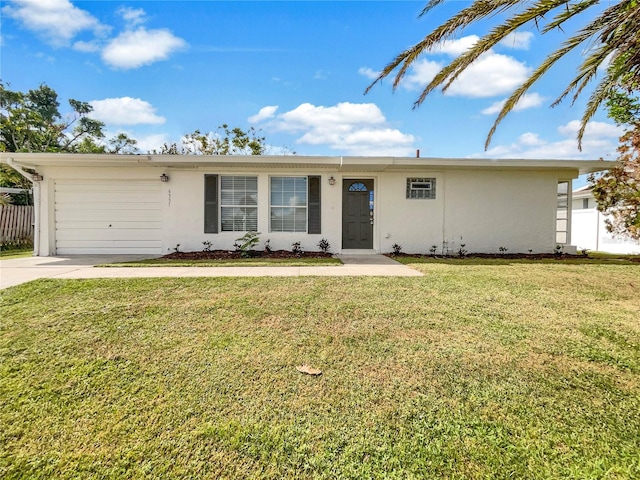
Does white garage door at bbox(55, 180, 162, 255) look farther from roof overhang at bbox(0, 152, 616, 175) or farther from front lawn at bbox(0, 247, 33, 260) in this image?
front lawn at bbox(0, 247, 33, 260)

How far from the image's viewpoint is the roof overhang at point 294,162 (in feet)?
27.8

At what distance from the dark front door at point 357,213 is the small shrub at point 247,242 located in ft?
8.89

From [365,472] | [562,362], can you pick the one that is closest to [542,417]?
[562,362]

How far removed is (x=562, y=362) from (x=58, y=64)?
575 inches

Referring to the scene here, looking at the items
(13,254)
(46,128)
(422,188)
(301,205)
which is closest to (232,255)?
(301,205)

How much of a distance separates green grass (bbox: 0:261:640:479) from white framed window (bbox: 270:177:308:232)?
17.7 feet

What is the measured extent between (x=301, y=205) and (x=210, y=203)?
268 cm

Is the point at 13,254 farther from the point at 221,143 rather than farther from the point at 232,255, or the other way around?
the point at 221,143

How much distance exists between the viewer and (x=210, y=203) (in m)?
9.41

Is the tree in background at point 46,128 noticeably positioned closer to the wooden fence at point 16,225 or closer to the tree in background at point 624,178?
the wooden fence at point 16,225

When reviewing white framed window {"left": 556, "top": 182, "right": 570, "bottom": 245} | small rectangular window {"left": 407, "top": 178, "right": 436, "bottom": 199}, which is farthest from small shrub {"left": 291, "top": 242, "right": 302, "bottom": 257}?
white framed window {"left": 556, "top": 182, "right": 570, "bottom": 245}

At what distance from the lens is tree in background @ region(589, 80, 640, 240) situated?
27.9ft

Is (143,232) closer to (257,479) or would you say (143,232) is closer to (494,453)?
(257,479)

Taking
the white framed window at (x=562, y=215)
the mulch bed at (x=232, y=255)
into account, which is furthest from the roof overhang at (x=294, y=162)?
the mulch bed at (x=232, y=255)
